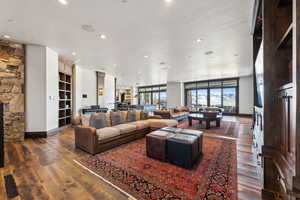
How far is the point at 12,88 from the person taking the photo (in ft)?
12.8

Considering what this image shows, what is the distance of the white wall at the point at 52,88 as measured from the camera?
4383 millimetres

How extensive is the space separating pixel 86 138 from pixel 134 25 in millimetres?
2943

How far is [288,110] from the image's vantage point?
1092 mm

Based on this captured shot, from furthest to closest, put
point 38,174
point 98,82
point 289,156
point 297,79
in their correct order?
point 98,82 < point 38,174 < point 289,156 < point 297,79

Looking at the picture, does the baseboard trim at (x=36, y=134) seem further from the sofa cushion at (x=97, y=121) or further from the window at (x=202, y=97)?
the window at (x=202, y=97)

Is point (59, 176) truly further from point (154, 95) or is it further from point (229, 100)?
point (154, 95)

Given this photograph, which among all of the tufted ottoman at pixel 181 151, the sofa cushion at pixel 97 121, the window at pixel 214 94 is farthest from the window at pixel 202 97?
the sofa cushion at pixel 97 121

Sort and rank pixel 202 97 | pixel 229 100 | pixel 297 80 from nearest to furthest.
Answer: pixel 297 80 < pixel 229 100 < pixel 202 97

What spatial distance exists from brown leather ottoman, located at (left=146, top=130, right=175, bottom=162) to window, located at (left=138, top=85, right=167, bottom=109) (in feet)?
37.1

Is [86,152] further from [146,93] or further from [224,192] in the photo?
[146,93]

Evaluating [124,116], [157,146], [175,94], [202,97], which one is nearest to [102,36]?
[124,116]

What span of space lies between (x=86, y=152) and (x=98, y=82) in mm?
5751

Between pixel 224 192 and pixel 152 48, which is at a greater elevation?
pixel 152 48

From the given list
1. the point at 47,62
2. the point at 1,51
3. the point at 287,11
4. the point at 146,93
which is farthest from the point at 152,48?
the point at 146,93
